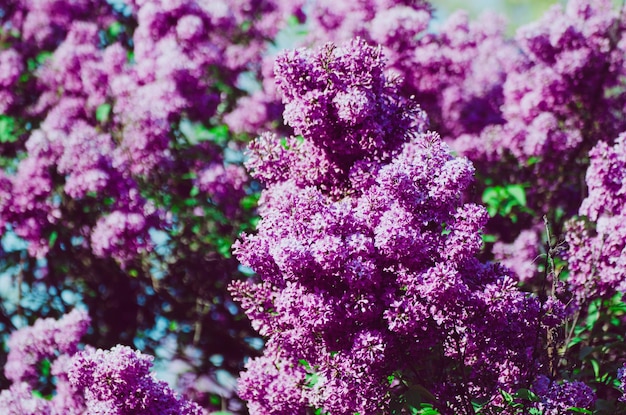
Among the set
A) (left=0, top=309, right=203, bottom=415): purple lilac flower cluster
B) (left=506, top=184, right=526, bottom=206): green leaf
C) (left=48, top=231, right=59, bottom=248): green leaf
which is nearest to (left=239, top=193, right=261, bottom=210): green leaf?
(left=48, top=231, right=59, bottom=248): green leaf

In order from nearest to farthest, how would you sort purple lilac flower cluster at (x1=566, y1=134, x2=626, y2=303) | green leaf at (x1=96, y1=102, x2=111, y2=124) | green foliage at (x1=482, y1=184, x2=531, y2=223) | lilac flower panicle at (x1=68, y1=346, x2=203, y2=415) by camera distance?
lilac flower panicle at (x1=68, y1=346, x2=203, y2=415) → purple lilac flower cluster at (x1=566, y1=134, x2=626, y2=303) → green foliage at (x1=482, y1=184, x2=531, y2=223) → green leaf at (x1=96, y1=102, x2=111, y2=124)

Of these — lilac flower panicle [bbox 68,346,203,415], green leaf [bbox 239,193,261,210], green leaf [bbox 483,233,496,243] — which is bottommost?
lilac flower panicle [bbox 68,346,203,415]

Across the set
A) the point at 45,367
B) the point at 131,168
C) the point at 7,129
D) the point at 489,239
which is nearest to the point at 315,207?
the point at 489,239

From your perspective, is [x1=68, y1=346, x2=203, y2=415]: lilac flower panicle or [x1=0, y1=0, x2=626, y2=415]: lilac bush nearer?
[x1=0, y1=0, x2=626, y2=415]: lilac bush

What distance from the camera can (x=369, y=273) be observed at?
332cm

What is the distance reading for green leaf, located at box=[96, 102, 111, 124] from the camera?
21.8 feet

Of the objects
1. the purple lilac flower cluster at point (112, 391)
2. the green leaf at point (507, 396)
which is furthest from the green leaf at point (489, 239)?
the purple lilac flower cluster at point (112, 391)

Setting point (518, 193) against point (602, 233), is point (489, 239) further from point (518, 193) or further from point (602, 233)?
point (602, 233)

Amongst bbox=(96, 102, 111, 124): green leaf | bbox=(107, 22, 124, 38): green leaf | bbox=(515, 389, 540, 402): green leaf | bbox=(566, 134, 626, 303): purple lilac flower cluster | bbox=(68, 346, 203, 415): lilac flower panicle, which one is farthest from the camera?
bbox=(107, 22, 124, 38): green leaf

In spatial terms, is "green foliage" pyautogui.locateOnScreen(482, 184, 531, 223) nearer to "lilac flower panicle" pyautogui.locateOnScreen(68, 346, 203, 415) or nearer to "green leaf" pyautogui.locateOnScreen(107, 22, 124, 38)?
"lilac flower panicle" pyautogui.locateOnScreen(68, 346, 203, 415)

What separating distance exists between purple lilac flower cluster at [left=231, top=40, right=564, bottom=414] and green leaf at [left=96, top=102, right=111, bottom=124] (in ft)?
10.4

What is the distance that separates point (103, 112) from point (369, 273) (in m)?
3.99

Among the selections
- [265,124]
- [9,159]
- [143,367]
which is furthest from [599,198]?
[9,159]

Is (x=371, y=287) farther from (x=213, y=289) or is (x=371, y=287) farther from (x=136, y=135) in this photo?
(x=213, y=289)
